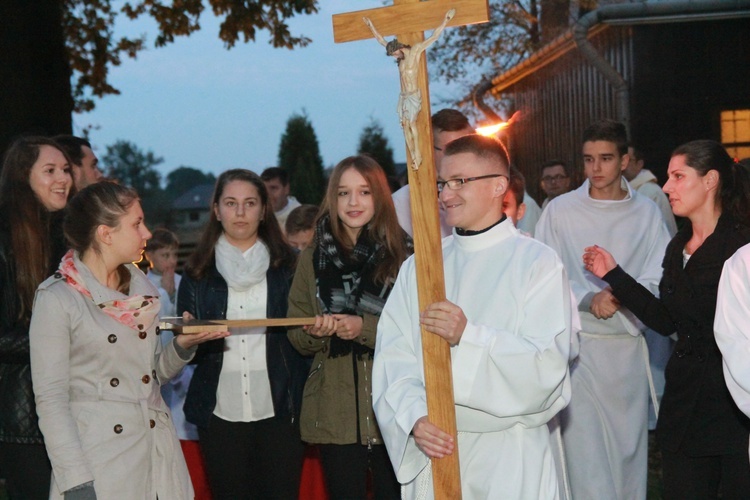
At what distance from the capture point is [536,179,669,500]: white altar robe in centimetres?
709

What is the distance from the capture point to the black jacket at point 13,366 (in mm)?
5059

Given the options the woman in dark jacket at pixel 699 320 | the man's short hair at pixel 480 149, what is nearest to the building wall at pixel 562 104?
the woman in dark jacket at pixel 699 320

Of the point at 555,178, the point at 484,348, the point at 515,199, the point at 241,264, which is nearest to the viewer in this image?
the point at 484,348

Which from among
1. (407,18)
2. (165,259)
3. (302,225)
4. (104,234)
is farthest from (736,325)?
(165,259)

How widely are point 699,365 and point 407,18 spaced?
2.56 m

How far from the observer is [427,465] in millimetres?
4512

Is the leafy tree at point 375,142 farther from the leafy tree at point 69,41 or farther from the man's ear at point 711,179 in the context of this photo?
the man's ear at point 711,179

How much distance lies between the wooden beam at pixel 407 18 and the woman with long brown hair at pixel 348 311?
158 cm

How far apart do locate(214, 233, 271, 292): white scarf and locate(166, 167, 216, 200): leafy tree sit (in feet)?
185

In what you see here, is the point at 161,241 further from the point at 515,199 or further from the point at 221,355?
the point at 515,199

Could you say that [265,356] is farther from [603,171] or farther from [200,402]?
[603,171]

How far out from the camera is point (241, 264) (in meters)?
6.20

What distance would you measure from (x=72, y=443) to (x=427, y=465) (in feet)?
4.86

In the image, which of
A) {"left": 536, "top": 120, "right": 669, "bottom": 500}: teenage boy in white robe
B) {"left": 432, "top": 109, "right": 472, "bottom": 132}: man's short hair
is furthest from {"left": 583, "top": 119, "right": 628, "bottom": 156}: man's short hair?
{"left": 432, "top": 109, "right": 472, "bottom": 132}: man's short hair
